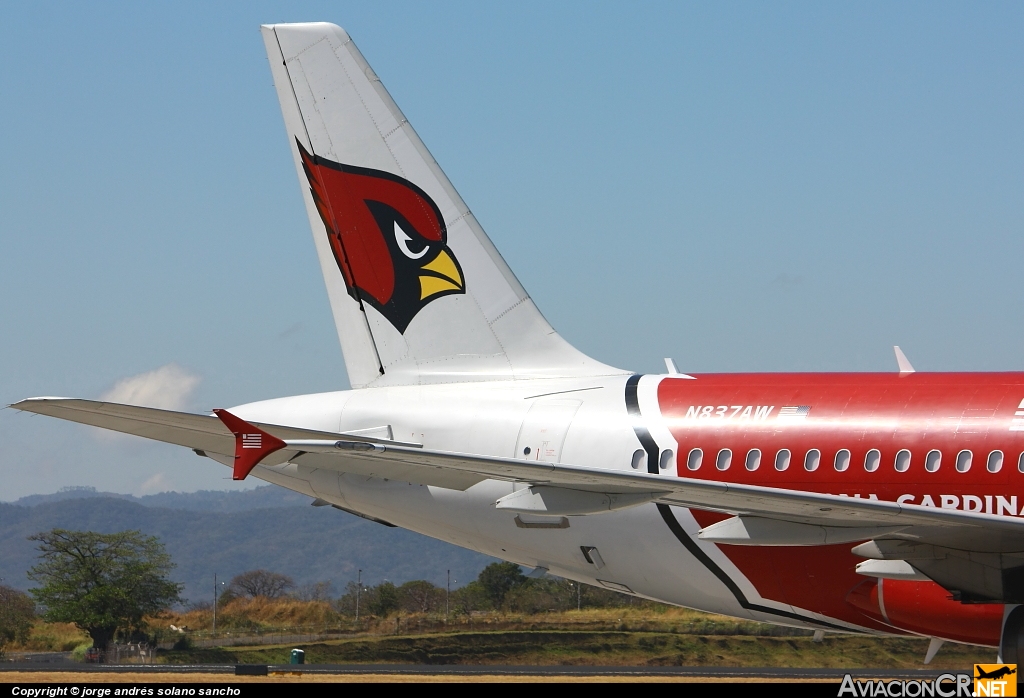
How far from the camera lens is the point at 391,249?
22.2 meters

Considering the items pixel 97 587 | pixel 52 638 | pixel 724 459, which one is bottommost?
pixel 52 638

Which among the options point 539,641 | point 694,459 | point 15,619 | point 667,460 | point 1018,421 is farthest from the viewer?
point 539,641

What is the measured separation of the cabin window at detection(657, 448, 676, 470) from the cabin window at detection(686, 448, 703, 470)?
0.22 m

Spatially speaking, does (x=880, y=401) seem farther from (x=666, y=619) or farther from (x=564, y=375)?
(x=666, y=619)

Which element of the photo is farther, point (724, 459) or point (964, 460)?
point (724, 459)

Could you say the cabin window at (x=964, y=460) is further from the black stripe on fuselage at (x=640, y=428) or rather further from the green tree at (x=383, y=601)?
the green tree at (x=383, y=601)

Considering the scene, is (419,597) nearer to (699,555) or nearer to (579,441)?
(579,441)

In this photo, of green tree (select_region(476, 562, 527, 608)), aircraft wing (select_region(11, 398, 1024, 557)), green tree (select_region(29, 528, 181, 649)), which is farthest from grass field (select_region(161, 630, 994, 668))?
aircraft wing (select_region(11, 398, 1024, 557))

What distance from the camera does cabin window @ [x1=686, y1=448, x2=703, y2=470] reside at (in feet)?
59.3

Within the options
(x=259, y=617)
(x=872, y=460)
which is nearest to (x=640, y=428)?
(x=872, y=460)

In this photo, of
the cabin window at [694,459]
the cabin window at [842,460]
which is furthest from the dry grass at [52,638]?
the cabin window at [842,460]

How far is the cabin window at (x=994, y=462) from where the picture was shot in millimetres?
15969

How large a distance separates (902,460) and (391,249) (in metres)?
Result: 9.54

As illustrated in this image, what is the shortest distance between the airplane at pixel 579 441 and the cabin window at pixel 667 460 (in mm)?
25
